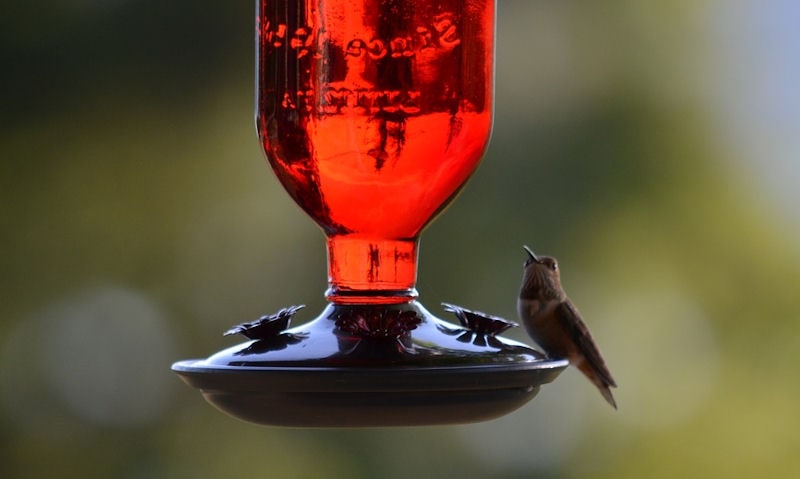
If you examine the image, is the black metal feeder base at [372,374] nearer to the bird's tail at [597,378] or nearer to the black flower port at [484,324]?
the black flower port at [484,324]

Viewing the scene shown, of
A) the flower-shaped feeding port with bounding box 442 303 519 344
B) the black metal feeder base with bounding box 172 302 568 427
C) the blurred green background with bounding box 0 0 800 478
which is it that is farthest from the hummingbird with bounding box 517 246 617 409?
the blurred green background with bounding box 0 0 800 478

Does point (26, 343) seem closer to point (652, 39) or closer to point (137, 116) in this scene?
point (137, 116)

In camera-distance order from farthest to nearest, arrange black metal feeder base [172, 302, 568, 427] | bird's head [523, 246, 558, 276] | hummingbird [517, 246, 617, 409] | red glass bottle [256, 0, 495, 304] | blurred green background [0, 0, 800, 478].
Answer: blurred green background [0, 0, 800, 478]
bird's head [523, 246, 558, 276]
hummingbird [517, 246, 617, 409]
red glass bottle [256, 0, 495, 304]
black metal feeder base [172, 302, 568, 427]

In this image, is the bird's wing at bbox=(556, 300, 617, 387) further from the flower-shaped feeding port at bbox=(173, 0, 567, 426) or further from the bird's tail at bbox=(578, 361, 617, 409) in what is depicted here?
the flower-shaped feeding port at bbox=(173, 0, 567, 426)

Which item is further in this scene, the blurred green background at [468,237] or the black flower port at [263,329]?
the blurred green background at [468,237]

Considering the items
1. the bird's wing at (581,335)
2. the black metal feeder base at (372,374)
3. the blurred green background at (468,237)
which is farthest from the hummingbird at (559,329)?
the blurred green background at (468,237)

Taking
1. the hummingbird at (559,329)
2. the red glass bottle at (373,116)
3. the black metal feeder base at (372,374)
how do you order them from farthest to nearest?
the hummingbird at (559,329)
the red glass bottle at (373,116)
the black metal feeder base at (372,374)
